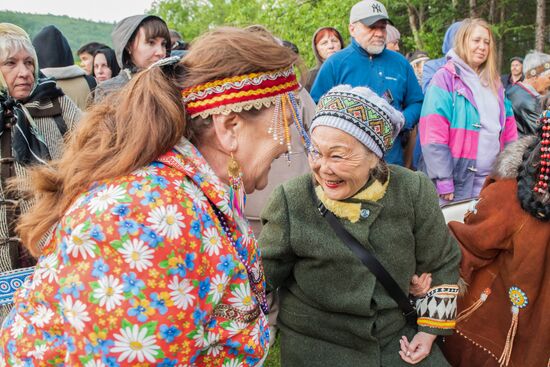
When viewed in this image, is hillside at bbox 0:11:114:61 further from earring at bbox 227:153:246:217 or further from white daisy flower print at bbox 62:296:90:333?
white daisy flower print at bbox 62:296:90:333

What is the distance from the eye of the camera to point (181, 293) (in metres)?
1.26

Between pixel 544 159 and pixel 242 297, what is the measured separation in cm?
147

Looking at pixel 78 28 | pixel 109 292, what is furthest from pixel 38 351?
pixel 78 28

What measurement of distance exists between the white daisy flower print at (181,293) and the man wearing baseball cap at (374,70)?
3.21 m

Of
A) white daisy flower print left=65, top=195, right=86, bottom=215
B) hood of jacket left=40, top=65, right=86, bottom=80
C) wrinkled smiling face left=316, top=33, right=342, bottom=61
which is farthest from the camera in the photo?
wrinkled smiling face left=316, top=33, right=342, bottom=61

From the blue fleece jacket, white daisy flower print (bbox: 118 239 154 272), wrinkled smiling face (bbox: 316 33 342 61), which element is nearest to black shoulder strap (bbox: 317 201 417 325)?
white daisy flower print (bbox: 118 239 154 272)

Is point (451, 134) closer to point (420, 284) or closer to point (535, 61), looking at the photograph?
point (420, 284)

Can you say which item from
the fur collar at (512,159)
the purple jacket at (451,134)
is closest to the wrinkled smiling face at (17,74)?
the fur collar at (512,159)

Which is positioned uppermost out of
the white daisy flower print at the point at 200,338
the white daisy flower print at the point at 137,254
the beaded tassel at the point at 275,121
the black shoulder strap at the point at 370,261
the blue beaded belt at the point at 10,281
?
→ the beaded tassel at the point at 275,121

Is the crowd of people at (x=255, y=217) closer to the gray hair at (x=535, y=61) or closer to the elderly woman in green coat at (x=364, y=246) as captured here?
the elderly woman in green coat at (x=364, y=246)

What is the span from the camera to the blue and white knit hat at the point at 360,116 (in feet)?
6.61

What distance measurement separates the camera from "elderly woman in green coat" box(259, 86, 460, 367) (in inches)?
82.6

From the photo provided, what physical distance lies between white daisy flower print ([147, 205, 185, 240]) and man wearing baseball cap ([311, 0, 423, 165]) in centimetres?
317

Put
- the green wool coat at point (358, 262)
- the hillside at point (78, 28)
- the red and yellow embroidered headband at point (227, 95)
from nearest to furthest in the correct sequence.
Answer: the red and yellow embroidered headband at point (227, 95)
the green wool coat at point (358, 262)
the hillside at point (78, 28)
